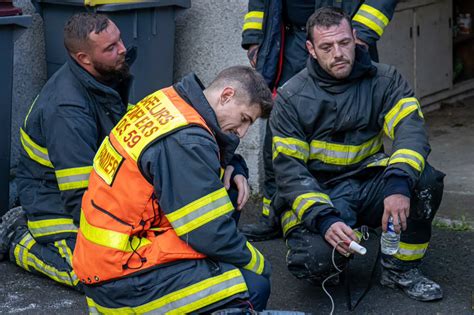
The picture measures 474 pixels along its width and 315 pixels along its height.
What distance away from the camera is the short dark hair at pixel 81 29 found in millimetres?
4832

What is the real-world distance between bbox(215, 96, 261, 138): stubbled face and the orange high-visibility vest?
8cm

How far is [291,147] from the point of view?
179 inches

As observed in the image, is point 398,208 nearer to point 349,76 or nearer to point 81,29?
point 349,76

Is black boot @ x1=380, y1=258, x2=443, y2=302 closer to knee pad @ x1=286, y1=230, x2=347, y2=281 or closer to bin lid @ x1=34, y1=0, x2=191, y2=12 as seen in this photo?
knee pad @ x1=286, y1=230, x2=347, y2=281

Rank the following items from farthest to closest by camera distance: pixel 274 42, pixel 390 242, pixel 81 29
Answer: pixel 274 42 → pixel 81 29 → pixel 390 242

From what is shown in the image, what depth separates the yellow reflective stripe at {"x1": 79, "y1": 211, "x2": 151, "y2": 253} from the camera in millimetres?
3635

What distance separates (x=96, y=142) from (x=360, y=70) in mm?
1278

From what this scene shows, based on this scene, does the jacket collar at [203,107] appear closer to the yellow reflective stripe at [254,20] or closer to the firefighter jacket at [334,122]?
the firefighter jacket at [334,122]

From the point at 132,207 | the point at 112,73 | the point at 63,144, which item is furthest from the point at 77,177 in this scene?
the point at 132,207

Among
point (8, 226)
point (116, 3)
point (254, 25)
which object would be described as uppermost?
point (116, 3)

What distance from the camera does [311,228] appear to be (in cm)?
441

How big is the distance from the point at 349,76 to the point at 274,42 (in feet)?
3.14

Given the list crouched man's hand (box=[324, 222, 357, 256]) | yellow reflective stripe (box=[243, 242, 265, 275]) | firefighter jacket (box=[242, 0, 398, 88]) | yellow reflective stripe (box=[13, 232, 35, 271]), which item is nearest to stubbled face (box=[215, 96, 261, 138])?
yellow reflective stripe (box=[243, 242, 265, 275])

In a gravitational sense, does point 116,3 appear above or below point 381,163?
above
